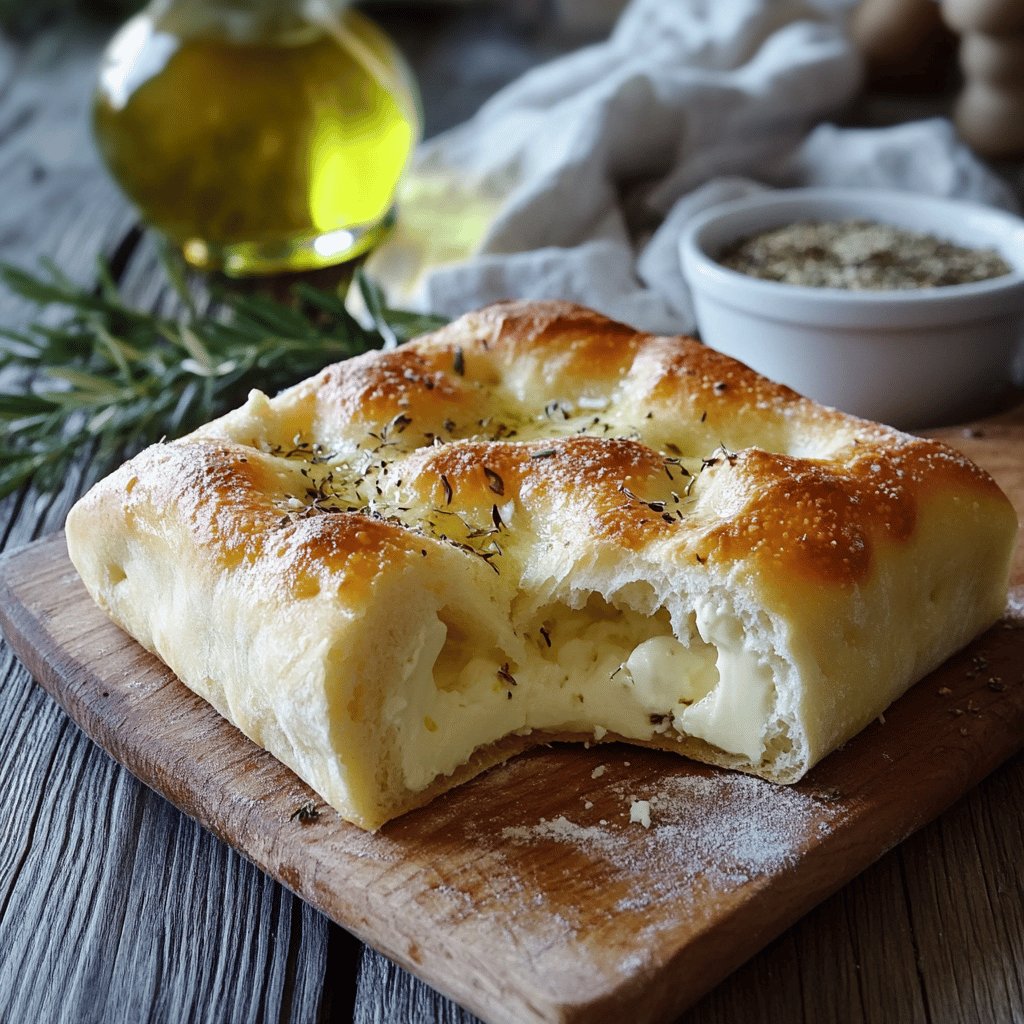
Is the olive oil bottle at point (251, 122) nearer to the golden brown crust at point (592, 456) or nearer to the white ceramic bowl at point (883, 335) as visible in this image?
the white ceramic bowl at point (883, 335)

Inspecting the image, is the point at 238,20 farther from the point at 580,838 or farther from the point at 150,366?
the point at 580,838

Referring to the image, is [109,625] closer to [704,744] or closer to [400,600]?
[400,600]

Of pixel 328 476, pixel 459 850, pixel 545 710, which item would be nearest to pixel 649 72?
pixel 328 476

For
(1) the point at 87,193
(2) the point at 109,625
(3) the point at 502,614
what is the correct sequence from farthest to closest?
(1) the point at 87,193 → (2) the point at 109,625 → (3) the point at 502,614

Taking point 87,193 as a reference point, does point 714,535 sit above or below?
above

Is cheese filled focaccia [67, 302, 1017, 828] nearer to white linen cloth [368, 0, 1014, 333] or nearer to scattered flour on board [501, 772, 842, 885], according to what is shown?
scattered flour on board [501, 772, 842, 885]

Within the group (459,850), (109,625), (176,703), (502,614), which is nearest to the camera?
(459,850)

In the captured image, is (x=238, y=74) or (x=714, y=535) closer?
(x=714, y=535)

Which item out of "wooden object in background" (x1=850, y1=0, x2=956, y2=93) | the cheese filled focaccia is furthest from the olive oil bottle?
"wooden object in background" (x1=850, y1=0, x2=956, y2=93)
